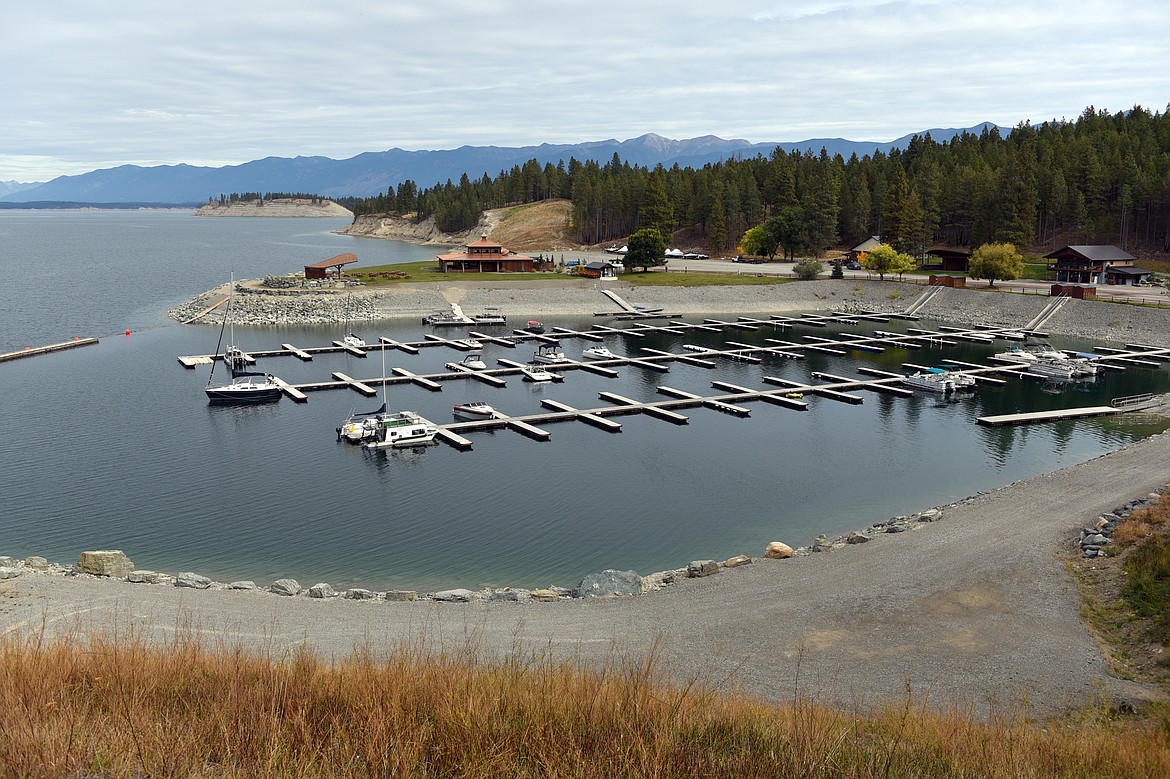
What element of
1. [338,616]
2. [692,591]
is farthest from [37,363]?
[692,591]

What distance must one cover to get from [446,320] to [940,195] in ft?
253

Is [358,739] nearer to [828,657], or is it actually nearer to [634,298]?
[828,657]

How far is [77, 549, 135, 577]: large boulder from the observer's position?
1008 inches

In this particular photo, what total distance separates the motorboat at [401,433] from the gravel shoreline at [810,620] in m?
18.6

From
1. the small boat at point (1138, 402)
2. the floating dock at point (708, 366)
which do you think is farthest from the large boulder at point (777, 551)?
the small boat at point (1138, 402)

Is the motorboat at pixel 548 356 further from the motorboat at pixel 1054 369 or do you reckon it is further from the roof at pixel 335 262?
the roof at pixel 335 262

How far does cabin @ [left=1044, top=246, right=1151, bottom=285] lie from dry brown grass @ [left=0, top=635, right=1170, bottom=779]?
9553cm

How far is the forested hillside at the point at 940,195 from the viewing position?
111m

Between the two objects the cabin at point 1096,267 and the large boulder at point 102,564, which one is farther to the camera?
the cabin at point 1096,267

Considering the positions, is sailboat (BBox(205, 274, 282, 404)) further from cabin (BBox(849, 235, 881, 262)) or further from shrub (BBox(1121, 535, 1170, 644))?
cabin (BBox(849, 235, 881, 262))

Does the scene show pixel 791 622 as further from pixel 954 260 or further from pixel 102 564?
pixel 954 260

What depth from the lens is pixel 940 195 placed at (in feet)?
400

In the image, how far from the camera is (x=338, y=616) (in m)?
21.9

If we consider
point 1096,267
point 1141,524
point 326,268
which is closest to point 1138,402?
point 1141,524
